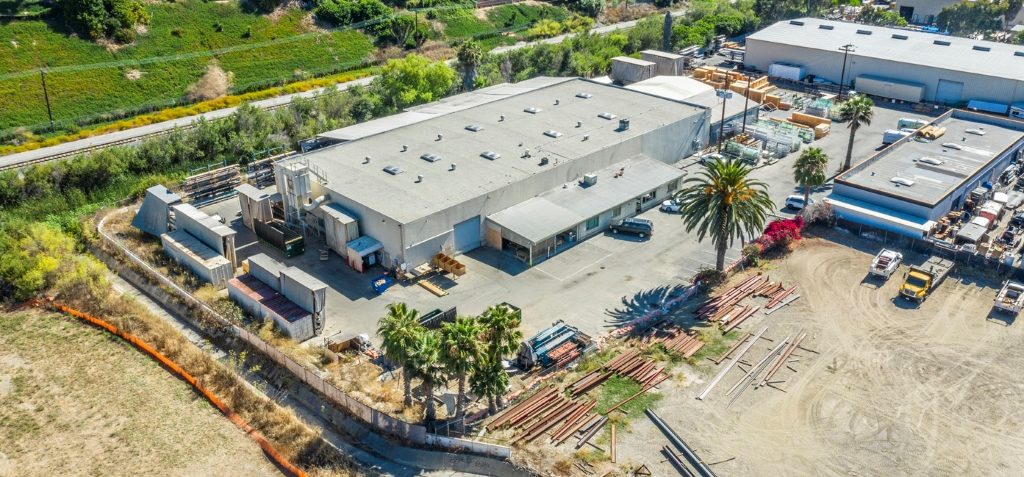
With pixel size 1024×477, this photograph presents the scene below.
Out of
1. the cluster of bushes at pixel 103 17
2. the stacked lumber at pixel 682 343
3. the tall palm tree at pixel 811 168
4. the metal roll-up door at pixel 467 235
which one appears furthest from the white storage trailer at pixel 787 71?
the cluster of bushes at pixel 103 17

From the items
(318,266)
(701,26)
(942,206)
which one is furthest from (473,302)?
(701,26)

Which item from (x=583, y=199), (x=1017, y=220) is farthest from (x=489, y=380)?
(x=1017, y=220)

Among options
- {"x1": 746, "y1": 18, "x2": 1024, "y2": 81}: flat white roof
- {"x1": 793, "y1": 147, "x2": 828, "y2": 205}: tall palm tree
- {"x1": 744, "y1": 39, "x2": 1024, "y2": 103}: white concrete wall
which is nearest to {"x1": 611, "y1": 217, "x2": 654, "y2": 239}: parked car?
{"x1": 793, "y1": 147, "x2": 828, "y2": 205}: tall palm tree

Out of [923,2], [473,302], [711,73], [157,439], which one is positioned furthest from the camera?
[923,2]

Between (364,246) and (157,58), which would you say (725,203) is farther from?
(157,58)

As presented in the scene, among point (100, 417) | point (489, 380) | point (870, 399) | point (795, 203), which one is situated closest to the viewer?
point (489, 380)

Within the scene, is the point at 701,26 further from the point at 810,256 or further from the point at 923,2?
the point at 810,256

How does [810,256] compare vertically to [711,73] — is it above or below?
below
